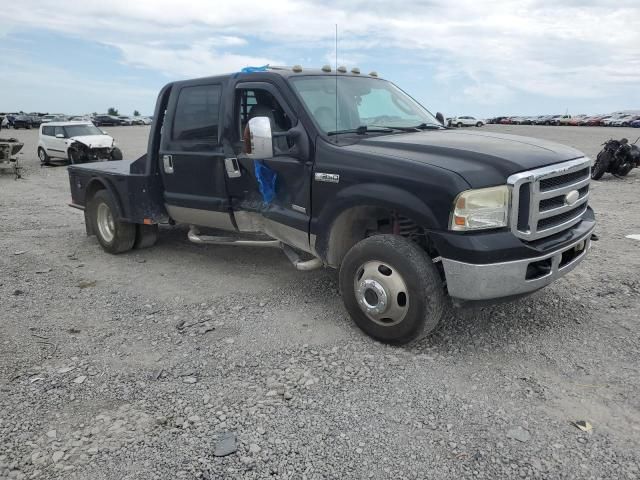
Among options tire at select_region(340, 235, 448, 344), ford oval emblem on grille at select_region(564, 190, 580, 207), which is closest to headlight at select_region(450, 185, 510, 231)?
tire at select_region(340, 235, 448, 344)

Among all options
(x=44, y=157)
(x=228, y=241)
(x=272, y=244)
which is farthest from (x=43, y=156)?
(x=272, y=244)

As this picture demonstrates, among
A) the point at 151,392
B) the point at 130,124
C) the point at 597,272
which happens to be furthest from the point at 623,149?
the point at 130,124

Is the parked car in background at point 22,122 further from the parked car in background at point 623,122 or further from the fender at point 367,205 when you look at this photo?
the parked car in background at point 623,122

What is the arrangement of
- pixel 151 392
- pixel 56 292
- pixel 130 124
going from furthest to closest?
pixel 130 124 < pixel 56 292 < pixel 151 392

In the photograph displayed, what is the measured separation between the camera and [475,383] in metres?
3.40

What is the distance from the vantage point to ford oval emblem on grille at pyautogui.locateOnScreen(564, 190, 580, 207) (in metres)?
3.73

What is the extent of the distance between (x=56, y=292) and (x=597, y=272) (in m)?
5.51

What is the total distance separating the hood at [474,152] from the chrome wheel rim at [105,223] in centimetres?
399

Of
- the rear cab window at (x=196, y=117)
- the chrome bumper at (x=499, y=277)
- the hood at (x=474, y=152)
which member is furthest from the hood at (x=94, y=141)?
the chrome bumper at (x=499, y=277)

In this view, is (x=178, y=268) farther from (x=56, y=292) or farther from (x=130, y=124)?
(x=130, y=124)

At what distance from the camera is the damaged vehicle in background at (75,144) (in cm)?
1850

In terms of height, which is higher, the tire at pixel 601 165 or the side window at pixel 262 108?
the side window at pixel 262 108

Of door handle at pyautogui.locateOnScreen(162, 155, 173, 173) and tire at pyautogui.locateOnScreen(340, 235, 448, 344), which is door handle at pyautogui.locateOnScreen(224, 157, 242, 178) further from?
tire at pyautogui.locateOnScreen(340, 235, 448, 344)

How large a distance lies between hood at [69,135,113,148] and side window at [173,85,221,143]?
14.6m
